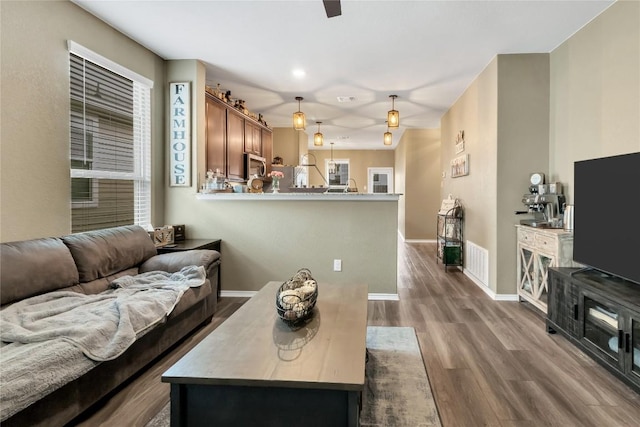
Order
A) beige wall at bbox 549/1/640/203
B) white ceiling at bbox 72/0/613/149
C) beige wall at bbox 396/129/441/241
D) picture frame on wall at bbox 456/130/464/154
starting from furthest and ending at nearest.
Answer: beige wall at bbox 396/129/441/241 < picture frame on wall at bbox 456/130/464/154 < white ceiling at bbox 72/0/613/149 < beige wall at bbox 549/1/640/203

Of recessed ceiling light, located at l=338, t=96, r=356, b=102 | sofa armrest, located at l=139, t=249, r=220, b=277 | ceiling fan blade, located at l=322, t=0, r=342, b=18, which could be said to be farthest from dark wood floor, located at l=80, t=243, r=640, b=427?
recessed ceiling light, located at l=338, t=96, r=356, b=102

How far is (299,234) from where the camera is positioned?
161 inches

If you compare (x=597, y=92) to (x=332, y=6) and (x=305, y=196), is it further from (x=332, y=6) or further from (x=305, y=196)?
(x=305, y=196)

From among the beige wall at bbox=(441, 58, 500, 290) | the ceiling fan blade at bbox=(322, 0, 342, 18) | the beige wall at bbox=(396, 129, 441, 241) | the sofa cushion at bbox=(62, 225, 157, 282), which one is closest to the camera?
the ceiling fan blade at bbox=(322, 0, 342, 18)

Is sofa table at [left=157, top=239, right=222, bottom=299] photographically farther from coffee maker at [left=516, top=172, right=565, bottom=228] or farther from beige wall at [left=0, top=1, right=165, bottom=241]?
coffee maker at [left=516, top=172, right=565, bottom=228]

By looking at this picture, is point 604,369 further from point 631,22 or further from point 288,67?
point 288,67

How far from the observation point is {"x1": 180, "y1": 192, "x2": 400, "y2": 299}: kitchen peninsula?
3977mm

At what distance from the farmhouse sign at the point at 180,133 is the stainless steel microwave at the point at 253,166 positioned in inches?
59.3

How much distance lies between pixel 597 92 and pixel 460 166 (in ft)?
7.96

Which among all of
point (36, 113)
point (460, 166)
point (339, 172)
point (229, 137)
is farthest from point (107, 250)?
point (339, 172)

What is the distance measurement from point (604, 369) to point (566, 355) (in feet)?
0.81

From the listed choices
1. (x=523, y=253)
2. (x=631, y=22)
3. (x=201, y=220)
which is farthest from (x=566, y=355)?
(x=201, y=220)

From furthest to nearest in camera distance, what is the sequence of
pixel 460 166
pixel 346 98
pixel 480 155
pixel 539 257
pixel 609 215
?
pixel 346 98 → pixel 460 166 → pixel 480 155 → pixel 539 257 → pixel 609 215

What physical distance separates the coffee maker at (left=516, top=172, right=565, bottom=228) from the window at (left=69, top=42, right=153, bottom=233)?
4.24 metres
